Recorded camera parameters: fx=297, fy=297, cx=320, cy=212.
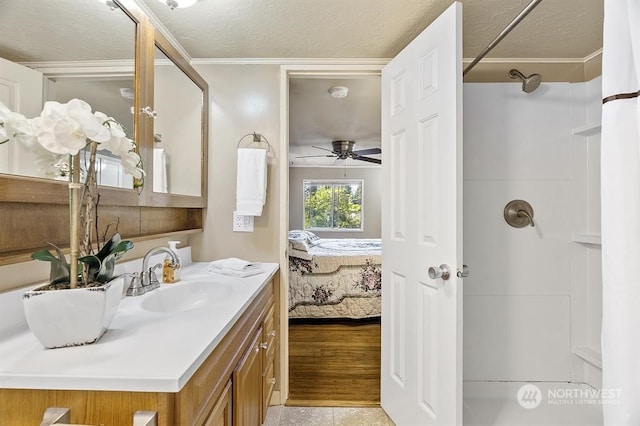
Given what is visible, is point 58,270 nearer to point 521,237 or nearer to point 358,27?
point 358,27

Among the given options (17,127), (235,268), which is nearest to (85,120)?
(17,127)

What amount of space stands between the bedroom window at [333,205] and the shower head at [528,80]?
15.5 feet

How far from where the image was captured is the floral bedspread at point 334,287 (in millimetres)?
3236

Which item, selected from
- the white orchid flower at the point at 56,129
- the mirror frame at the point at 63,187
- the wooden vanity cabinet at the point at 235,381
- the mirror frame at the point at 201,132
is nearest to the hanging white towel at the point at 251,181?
the mirror frame at the point at 201,132

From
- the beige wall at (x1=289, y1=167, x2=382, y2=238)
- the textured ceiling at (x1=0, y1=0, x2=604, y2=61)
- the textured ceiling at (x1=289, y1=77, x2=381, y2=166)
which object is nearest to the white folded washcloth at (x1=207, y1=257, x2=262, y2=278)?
the textured ceiling at (x1=0, y1=0, x2=604, y2=61)

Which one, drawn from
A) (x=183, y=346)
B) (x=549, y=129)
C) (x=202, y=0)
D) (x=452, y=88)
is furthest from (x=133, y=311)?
(x=549, y=129)

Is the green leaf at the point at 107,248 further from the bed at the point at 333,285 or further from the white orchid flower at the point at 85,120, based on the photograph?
the bed at the point at 333,285

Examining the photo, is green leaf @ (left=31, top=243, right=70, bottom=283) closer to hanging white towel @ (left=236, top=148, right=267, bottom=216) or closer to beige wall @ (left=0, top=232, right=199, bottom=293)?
beige wall @ (left=0, top=232, right=199, bottom=293)

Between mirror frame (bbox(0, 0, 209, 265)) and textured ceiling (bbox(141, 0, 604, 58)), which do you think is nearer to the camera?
mirror frame (bbox(0, 0, 209, 265))

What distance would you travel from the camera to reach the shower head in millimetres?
1726

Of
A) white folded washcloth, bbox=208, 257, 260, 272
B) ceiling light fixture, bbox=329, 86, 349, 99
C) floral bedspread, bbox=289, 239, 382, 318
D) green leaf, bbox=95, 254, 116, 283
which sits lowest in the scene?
floral bedspread, bbox=289, 239, 382, 318

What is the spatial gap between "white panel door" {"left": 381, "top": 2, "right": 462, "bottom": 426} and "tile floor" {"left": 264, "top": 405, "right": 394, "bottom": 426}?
3.4 inches

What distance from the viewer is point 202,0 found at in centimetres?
140

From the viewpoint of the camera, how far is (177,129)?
165 cm
